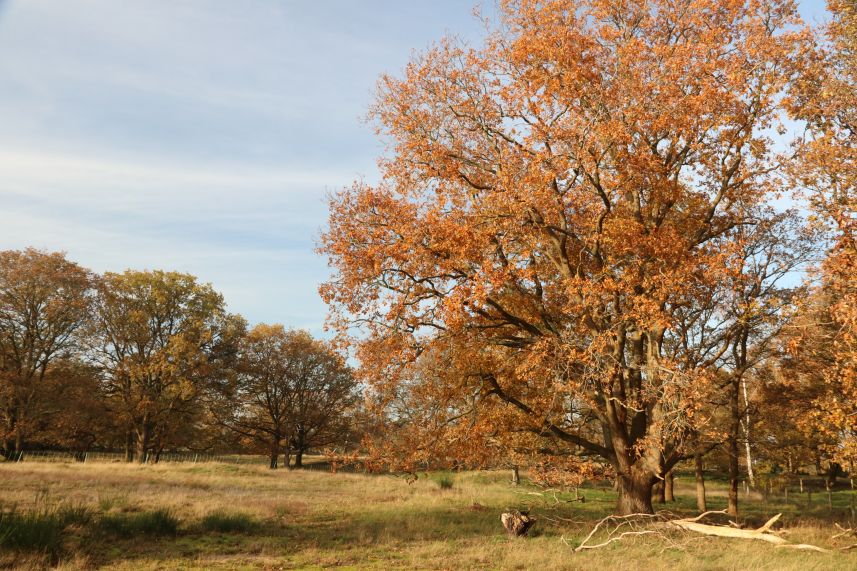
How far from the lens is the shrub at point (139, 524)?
13555mm

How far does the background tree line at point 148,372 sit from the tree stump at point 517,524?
25592mm

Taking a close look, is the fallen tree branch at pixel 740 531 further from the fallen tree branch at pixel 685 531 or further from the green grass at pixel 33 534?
→ the green grass at pixel 33 534

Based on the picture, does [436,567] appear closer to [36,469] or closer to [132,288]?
[36,469]

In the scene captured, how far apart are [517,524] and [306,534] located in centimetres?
570

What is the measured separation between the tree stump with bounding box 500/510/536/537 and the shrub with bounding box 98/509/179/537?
8.69 m

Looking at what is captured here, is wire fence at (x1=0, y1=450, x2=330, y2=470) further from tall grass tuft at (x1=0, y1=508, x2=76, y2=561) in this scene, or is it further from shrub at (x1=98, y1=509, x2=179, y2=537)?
tall grass tuft at (x1=0, y1=508, x2=76, y2=561)

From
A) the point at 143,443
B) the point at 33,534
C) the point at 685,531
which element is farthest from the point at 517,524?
the point at 143,443

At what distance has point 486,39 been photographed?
62.1 ft

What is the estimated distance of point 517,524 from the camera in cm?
1576

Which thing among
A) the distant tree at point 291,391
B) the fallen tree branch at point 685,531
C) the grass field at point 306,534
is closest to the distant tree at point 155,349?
the distant tree at point 291,391

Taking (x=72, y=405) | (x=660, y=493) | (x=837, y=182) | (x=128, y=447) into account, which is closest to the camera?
(x=837, y=182)

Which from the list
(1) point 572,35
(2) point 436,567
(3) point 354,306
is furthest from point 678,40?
(2) point 436,567

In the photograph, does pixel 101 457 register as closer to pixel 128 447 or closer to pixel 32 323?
pixel 128 447

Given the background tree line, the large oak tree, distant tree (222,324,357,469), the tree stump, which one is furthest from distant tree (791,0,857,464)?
distant tree (222,324,357,469)
